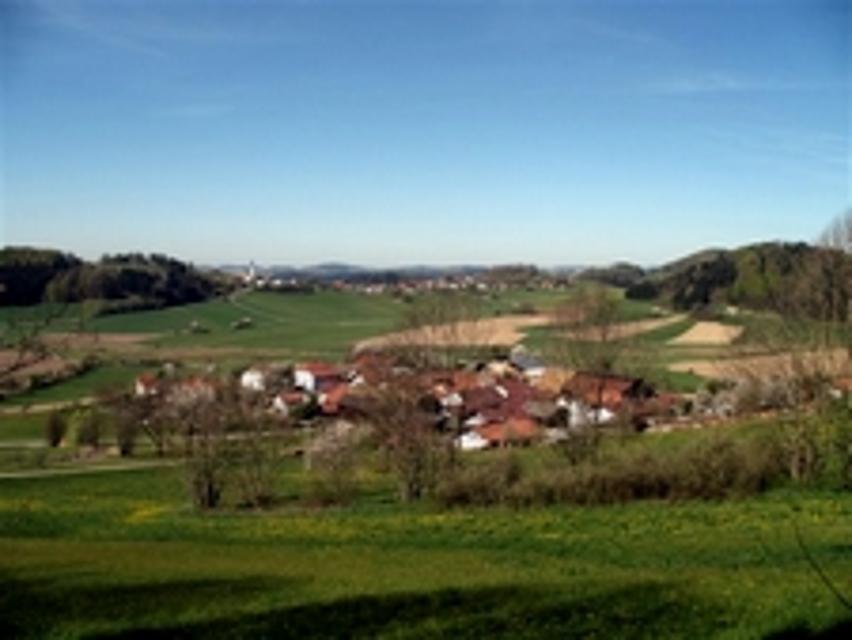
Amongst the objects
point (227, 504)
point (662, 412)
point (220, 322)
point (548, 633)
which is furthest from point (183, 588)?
point (220, 322)

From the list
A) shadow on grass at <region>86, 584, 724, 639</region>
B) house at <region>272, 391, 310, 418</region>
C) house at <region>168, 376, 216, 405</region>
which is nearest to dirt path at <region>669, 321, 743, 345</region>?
house at <region>272, 391, 310, 418</region>

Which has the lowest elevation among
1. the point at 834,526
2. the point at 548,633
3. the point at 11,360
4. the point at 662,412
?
the point at 662,412

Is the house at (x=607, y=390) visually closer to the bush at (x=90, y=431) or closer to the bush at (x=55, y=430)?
the bush at (x=90, y=431)

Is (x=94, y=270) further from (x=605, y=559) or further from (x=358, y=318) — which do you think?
(x=358, y=318)

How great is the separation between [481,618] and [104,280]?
1826 centimetres

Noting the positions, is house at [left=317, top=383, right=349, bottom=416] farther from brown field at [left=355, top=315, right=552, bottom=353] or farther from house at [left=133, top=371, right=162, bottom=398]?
house at [left=133, top=371, right=162, bottom=398]

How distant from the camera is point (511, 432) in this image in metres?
50.4

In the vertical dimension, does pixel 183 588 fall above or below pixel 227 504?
above

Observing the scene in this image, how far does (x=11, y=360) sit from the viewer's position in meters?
11.3

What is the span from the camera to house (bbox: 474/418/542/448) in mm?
48062

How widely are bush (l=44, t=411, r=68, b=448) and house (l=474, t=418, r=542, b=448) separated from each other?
27.0 meters

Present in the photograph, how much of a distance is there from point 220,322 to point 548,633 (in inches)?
4237

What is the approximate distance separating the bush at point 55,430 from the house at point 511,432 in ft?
88.5

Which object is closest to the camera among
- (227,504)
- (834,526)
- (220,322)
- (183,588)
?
(183,588)
